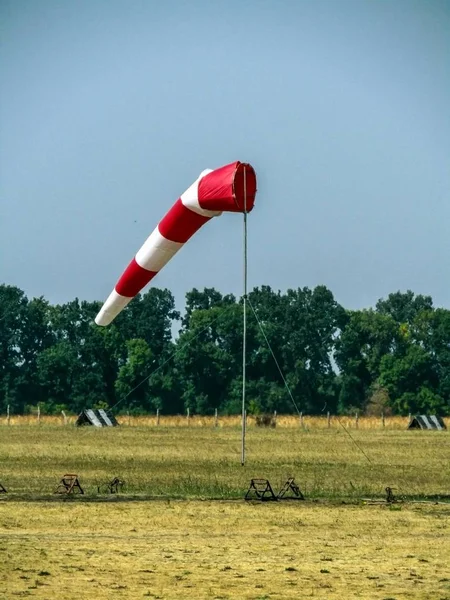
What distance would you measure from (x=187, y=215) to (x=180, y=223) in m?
0.29

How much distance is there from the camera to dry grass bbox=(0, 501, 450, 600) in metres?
18.1

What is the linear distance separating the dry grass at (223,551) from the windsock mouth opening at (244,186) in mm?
5445

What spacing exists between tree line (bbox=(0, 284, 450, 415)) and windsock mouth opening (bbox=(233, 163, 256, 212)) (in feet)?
242

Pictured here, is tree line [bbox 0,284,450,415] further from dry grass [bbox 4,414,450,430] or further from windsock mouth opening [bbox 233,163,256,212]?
windsock mouth opening [bbox 233,163,256,212]

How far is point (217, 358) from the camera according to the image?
349ft

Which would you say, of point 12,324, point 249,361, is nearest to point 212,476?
point 249,361

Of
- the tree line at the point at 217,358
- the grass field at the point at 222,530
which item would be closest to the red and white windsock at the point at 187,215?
the grass field at the point at 222,530

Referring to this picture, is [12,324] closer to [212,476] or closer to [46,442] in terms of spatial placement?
[46,442]

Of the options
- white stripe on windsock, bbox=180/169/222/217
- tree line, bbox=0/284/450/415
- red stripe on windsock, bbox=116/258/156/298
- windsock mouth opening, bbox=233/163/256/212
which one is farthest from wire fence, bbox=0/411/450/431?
windsock mouth opening, bbox=233/163/256/212

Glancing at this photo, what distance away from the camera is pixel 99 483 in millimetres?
32500

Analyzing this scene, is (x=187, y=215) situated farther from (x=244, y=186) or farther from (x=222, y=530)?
(x=222, y=530)

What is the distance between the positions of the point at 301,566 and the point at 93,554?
9.65 feet

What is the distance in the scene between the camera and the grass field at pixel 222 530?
18438mm

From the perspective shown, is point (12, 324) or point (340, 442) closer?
point (340, 442)
